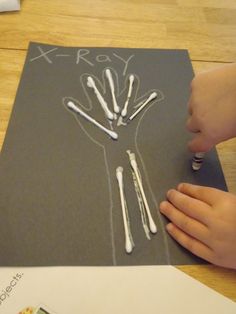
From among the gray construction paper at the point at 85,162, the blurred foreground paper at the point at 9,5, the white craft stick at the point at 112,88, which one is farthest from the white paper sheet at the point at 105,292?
the blurred foreground paper at the point at 9,5

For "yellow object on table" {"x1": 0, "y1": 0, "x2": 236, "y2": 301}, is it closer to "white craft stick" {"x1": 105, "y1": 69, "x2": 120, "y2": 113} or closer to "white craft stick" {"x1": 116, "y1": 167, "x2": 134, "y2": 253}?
"white craft stick" {"x1": 105, "y1": 69, "x2": 120, "y2": 113}

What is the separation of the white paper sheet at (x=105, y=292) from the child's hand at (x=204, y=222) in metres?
0.04

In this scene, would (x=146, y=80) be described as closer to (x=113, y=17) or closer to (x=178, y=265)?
(x=113, y=17)

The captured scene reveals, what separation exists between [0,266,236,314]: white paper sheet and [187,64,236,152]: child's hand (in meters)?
0.21

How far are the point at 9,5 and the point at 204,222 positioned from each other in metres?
0.63

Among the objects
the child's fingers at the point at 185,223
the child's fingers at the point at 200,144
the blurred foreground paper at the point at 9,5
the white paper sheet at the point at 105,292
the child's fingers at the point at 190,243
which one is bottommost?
the white paper sheet at the point at 105,292

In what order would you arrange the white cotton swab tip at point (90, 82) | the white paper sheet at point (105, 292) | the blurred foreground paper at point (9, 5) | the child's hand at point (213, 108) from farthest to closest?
1. the blurred foreground paper at point (9, 5)
2. the white cotton swab tip at point (90, 82)
3. the child's hand at point (213, 108)
4. the white paper sheet at point (105, 292)

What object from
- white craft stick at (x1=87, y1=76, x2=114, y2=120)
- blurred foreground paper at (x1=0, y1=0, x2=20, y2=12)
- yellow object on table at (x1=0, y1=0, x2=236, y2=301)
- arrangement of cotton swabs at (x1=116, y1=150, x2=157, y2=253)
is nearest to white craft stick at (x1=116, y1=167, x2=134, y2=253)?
arrangement of cotton swabs at (x1=116, y1=150, x2=157, y2=253)

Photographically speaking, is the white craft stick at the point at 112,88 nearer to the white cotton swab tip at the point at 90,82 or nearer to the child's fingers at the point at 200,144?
the white cotton swab tip at the point at 90,82

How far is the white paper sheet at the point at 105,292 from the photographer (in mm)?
366

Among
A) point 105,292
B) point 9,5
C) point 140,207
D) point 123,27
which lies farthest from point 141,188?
point 9,5

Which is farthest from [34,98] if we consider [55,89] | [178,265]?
[178,265]

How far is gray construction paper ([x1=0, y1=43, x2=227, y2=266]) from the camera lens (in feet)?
1.36

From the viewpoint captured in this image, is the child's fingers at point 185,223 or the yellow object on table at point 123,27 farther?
the yellow object on table at point 123,27
